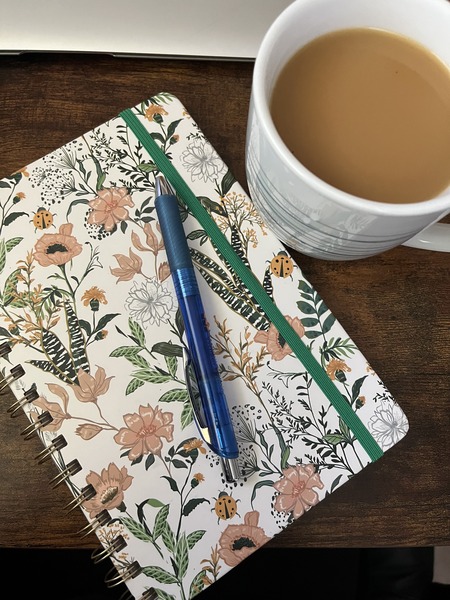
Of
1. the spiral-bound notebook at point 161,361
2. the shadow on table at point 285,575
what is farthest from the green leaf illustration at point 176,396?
the shadow on table at point 285,575

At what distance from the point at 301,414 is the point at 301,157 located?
0.60 ft

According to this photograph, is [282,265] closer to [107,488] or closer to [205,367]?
[205,367]

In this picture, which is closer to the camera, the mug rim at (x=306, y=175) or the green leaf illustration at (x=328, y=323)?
the mug rim at (x=306, y=175)

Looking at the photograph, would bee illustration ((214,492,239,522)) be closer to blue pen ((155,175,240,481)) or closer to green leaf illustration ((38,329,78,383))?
blue pen ((155,175,240,481))

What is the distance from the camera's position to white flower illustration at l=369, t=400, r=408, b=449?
14.8 inches

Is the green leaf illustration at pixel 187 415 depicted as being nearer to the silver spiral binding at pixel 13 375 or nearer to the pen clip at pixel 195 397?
the pen clip at pixel 195 397

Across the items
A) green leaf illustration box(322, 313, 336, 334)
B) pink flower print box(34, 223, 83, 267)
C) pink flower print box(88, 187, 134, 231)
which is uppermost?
pink flower print box(88, 187, 134, 231)

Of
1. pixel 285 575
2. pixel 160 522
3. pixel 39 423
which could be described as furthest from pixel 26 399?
pixel 285 575

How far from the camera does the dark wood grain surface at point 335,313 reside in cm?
37

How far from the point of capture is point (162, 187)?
0.40m

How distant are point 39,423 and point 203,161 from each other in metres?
0.23

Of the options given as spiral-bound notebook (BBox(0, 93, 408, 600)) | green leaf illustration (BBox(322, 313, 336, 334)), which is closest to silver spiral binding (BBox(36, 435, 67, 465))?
spiral-bound notebook (BBox(0, 93, 408, 600))

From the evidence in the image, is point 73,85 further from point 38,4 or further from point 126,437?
point 126,437

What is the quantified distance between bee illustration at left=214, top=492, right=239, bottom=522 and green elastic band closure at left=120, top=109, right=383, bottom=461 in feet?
0.33
